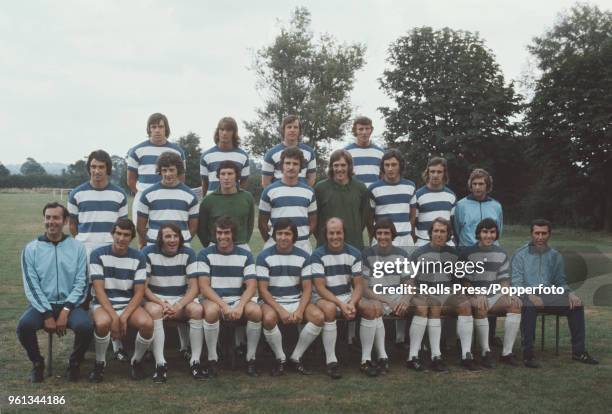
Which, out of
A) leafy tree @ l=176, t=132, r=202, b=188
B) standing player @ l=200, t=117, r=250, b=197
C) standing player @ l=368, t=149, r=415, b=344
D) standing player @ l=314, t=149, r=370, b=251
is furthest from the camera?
leafy tree @ l=176, t=132, r=202, b=188

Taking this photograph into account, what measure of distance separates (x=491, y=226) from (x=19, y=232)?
20.1 metres

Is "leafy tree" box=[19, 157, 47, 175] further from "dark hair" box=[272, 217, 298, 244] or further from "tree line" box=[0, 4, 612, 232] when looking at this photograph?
"dark hair" box=[272, 217, 298, 244]

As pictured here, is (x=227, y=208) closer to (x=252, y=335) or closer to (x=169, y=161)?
(x=169, y=161)

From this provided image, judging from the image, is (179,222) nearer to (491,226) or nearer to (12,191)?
(491,226)

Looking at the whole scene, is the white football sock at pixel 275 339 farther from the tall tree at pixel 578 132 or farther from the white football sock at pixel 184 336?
the tall tree at pixel 578 132

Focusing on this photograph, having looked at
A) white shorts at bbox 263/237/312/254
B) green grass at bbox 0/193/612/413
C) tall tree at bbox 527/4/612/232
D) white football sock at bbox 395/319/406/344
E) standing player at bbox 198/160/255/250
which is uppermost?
tall tree at bbox 527/4/612/232

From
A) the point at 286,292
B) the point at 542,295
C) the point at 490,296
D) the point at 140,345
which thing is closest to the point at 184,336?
the point at 140,345

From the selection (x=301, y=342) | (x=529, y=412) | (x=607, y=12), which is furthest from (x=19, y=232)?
(x=607, y=12)

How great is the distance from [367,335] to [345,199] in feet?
4.59

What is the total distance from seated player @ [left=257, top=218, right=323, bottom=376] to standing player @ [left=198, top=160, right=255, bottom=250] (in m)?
0.42

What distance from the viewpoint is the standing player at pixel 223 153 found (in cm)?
709

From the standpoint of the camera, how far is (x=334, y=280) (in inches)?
247

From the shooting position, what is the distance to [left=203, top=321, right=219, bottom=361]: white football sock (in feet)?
19.4

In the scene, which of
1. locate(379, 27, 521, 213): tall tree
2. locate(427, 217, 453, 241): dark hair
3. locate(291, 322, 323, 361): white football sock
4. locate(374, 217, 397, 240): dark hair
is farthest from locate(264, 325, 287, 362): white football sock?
locate(379, 27, 521, 213): tall tree
